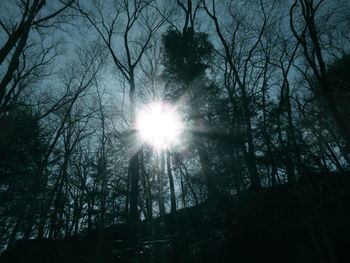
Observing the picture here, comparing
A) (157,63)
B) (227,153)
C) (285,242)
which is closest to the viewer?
(285,242)

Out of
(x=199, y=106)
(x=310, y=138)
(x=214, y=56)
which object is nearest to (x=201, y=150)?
(x=199, y=106)

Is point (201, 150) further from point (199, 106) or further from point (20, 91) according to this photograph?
point (20, 91)

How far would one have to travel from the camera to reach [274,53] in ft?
43.8

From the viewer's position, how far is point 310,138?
15305 mm

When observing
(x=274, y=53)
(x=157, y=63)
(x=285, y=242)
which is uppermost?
(x=157, y=63)

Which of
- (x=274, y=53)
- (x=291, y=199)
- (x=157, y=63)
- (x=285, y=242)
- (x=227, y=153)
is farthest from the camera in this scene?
(x=157, y=63)

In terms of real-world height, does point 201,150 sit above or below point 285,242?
above

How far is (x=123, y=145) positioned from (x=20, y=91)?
23.7 ft

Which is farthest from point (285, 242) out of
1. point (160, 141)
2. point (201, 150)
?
point (160, 141)

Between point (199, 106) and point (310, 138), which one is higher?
point (199, 106)

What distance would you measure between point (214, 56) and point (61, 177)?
15.3m

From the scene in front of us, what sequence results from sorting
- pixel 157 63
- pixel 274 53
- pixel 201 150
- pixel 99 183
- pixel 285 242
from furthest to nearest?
pixel 99 183 → pixel 157 63 → pixel 274 53 → pixel 201 150 → pixel 285 242

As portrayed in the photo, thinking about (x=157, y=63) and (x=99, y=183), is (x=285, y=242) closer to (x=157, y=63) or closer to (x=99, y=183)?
(x=157, y=63)

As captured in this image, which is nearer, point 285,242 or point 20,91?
point 285,242
